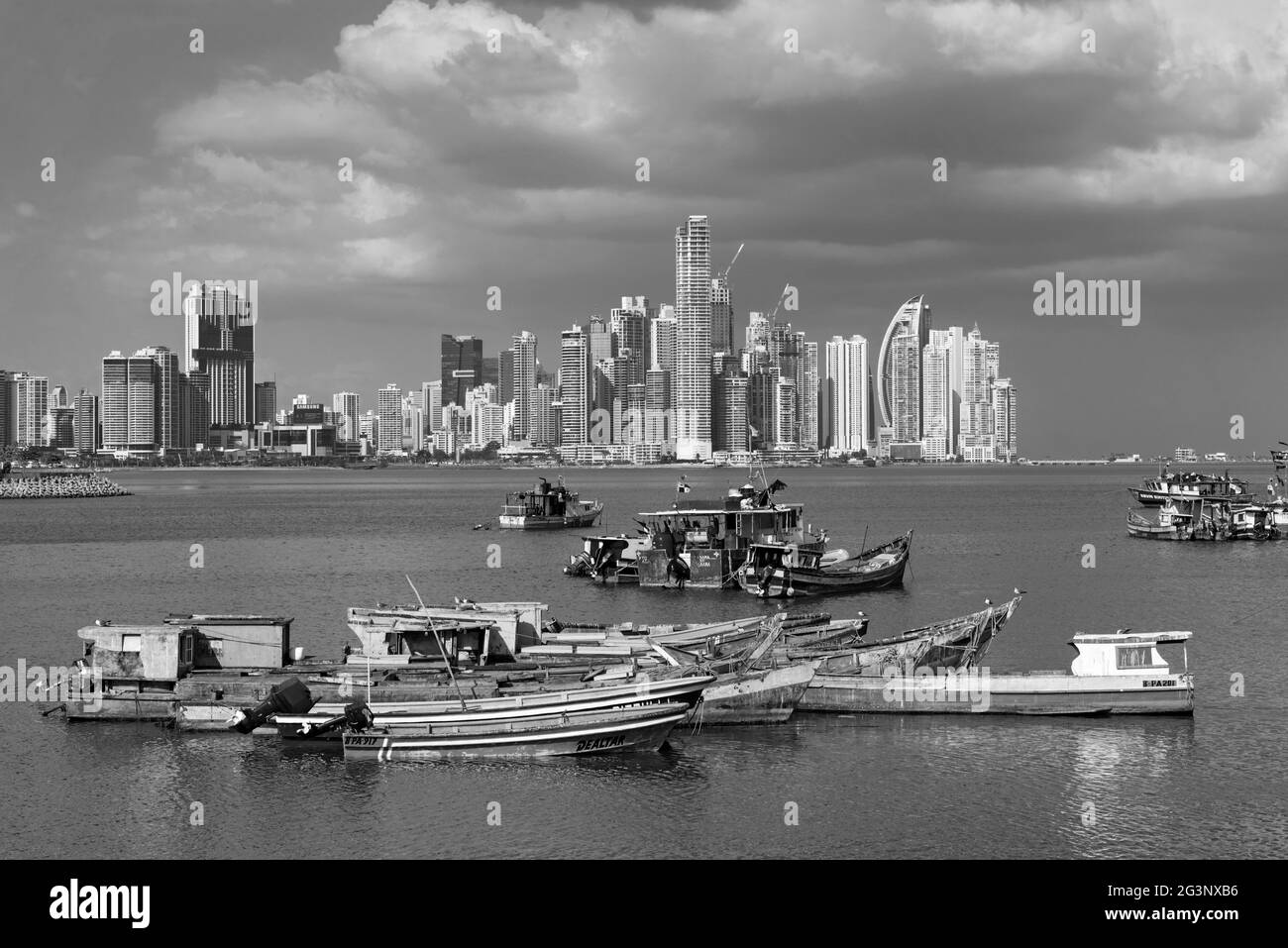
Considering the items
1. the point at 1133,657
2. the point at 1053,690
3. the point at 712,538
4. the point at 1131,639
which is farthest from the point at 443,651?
the point at 712,538

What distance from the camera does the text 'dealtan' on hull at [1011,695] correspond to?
36.7 m

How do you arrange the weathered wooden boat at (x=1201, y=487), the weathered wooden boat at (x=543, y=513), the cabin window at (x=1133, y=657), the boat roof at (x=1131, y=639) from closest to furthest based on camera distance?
the boat roof at (x=1131, y=639) → the cabin window at (x=1133, y=657) → the weathered wooden boat at (x=1201, y=487) → the weathered wooden boat at (x=543, y=513)

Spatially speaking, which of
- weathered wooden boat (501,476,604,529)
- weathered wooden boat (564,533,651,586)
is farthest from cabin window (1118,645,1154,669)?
weathered wooden boat (501,476,604,529)

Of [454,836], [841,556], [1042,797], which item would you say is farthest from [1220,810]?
[841,556]

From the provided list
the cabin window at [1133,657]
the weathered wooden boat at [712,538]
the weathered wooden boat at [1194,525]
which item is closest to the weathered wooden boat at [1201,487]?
the weathered wooden boat at [1194,525]

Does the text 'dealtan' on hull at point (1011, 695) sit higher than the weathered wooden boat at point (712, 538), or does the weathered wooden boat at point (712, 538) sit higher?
the weathered wooden boat at point (712, 538)

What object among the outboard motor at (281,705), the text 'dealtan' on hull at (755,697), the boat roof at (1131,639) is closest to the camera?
the outboard motor at (281,705)

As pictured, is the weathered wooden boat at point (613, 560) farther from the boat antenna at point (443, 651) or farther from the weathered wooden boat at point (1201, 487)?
the weathered wooden boat at point (1201, 487)

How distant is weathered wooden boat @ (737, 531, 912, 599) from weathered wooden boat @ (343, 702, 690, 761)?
34.7 m

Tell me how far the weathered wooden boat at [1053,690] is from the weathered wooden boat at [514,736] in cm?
699

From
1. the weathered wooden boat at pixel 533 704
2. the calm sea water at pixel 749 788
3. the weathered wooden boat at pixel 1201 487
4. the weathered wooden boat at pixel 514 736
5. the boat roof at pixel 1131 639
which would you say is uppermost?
the weathered wooden boat at pixel 1201 487

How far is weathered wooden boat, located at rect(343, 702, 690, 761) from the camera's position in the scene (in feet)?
106

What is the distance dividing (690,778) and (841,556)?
167 feet
